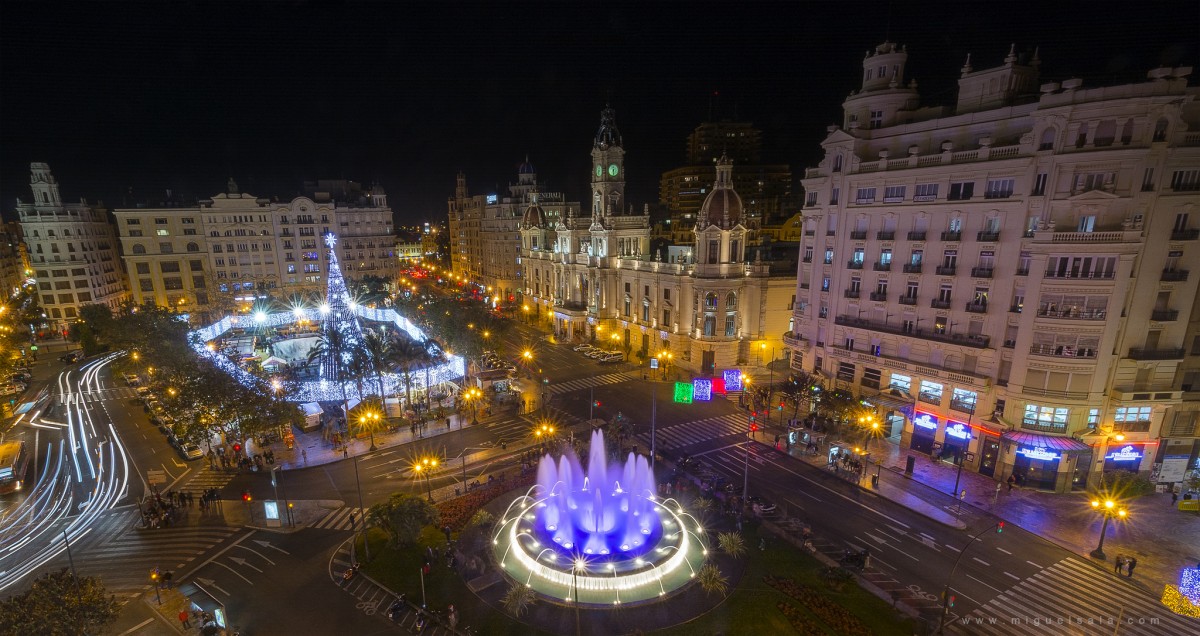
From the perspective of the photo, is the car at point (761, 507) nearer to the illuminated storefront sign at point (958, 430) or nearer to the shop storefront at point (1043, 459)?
the illuminated storefront sign at point (958, 430)

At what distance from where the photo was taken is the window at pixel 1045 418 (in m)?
39.9

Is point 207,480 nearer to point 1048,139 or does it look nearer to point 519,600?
point 519,600

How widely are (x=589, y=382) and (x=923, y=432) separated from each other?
3733cm

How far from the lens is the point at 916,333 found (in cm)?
4675

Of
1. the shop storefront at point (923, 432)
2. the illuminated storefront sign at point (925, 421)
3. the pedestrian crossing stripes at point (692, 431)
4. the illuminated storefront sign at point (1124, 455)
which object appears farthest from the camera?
the pedestrian crossing stripes at point (692, 431)

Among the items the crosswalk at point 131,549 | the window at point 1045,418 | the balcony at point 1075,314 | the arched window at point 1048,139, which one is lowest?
the crosswalk at point 131,549

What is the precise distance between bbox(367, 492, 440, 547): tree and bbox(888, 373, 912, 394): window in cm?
4166

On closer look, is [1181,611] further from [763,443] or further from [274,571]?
[274,571]

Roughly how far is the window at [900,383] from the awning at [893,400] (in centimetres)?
47

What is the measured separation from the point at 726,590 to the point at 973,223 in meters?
35.8

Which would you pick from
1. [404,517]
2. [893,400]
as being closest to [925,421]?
[893,400]

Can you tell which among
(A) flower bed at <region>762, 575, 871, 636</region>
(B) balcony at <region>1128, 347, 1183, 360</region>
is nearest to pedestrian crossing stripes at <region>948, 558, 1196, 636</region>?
(A) flower bed at <region>762, 575, 871, 636</region>

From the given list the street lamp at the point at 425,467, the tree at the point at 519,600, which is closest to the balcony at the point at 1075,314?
the tree at the point at 519,600

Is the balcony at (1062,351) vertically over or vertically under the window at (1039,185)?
under
